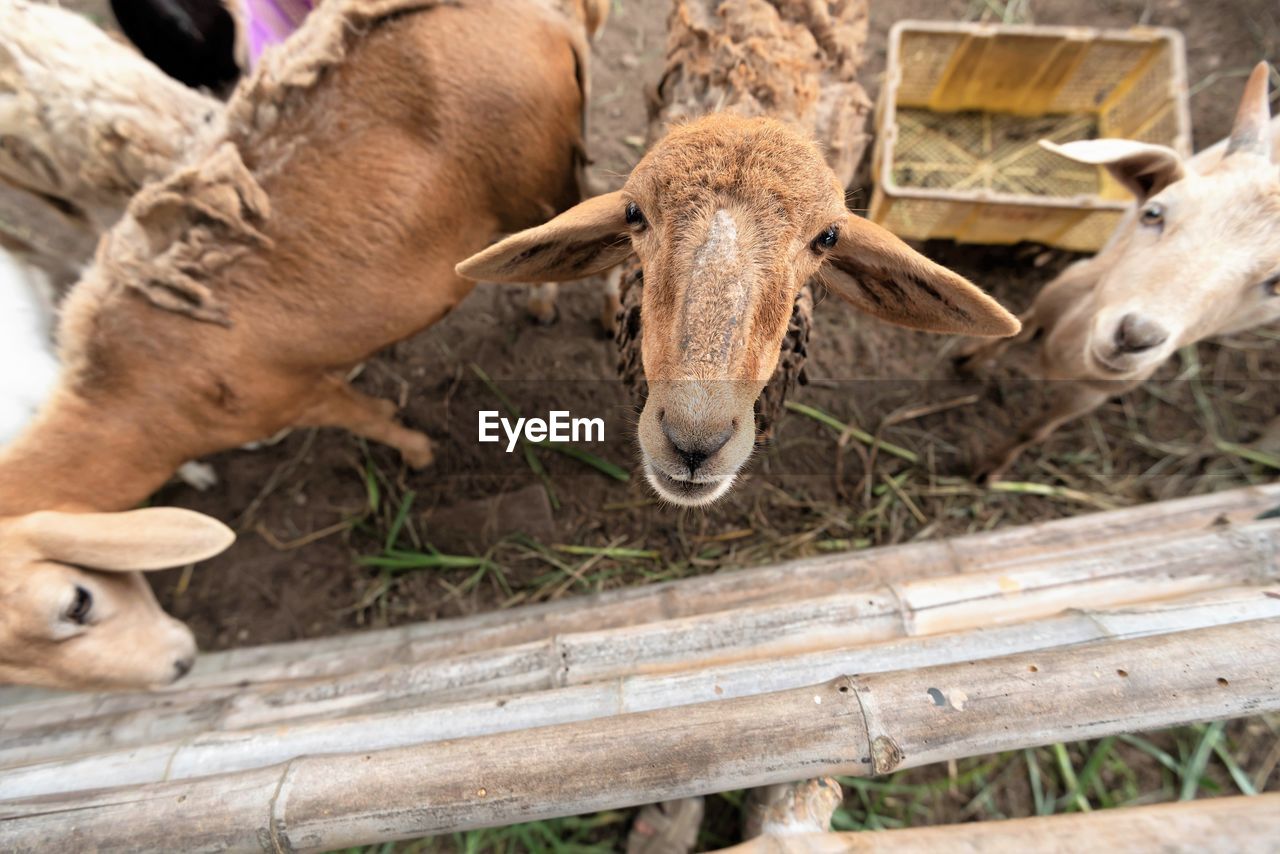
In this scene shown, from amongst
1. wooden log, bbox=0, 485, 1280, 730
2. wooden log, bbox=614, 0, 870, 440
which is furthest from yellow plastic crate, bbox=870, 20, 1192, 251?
wooden log, bbox=0, 485, 1280, 730

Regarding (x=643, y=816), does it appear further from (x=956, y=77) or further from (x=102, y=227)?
(x=956, y=77)

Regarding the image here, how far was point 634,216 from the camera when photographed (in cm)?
204

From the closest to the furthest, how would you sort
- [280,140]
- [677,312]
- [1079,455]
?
[677,312] < [280,140] < [1079,455]

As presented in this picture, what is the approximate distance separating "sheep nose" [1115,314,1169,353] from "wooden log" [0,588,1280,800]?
3.11ft

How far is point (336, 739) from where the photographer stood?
198 centimetres

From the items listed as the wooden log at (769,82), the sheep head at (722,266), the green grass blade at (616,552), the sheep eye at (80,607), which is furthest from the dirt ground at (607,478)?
the sheep head at (722,266)

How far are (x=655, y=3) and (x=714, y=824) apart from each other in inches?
230

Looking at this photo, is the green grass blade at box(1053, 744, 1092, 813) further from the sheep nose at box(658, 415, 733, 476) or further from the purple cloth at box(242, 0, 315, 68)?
the purple cloth at box(242, 0, 315, 68)

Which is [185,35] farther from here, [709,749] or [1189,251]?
[1189,251]

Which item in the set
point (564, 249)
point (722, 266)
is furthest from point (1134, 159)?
point (564, 249)

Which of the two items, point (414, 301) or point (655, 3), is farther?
point (655, 3)

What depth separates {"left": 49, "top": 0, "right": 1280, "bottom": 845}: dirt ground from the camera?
3904 mm

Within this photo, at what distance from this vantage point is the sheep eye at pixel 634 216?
6.61 feet

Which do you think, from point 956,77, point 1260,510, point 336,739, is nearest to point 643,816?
point 336,739
